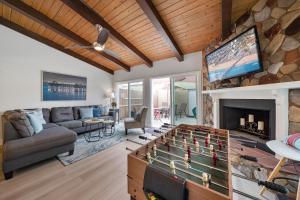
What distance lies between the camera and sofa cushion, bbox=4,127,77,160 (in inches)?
81.2

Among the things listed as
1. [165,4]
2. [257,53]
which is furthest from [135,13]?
[257,53]

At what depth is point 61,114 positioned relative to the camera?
174 inches

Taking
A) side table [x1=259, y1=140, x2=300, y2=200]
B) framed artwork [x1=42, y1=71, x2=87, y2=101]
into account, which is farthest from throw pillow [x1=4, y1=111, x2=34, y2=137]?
side table [x1=259, y1=140, x2=300, y2=200]

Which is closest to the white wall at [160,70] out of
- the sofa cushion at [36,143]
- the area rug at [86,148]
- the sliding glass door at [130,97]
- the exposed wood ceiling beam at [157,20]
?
the sliding glass door at [130,97]

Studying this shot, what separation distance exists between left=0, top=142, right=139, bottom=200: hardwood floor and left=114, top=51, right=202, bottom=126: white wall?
324 cm

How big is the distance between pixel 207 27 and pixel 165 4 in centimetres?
116

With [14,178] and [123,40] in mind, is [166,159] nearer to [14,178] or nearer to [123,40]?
[14,178]

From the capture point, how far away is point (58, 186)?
189 cm

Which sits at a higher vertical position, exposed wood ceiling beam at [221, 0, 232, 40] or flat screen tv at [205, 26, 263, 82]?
exposed wood ceiling beam at [221, 0, 232, 40]

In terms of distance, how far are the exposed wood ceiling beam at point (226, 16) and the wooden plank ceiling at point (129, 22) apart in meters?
0.19

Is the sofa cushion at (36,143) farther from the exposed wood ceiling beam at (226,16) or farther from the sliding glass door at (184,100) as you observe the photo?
the exposed wood ceiling beam at (226,16)

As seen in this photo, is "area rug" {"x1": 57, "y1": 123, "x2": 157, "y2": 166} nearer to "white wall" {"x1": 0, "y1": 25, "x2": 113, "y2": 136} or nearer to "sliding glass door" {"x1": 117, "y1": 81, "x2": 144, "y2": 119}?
"white wall" {"x1": 0, "y1": 25, "x2": 113, "y2": 136}

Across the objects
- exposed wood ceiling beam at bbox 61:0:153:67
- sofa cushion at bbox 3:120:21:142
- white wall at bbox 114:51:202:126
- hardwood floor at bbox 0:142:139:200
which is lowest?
hardwood floor at bbox 0:142:139:200

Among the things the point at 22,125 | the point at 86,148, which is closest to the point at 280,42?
the point at 86,148
